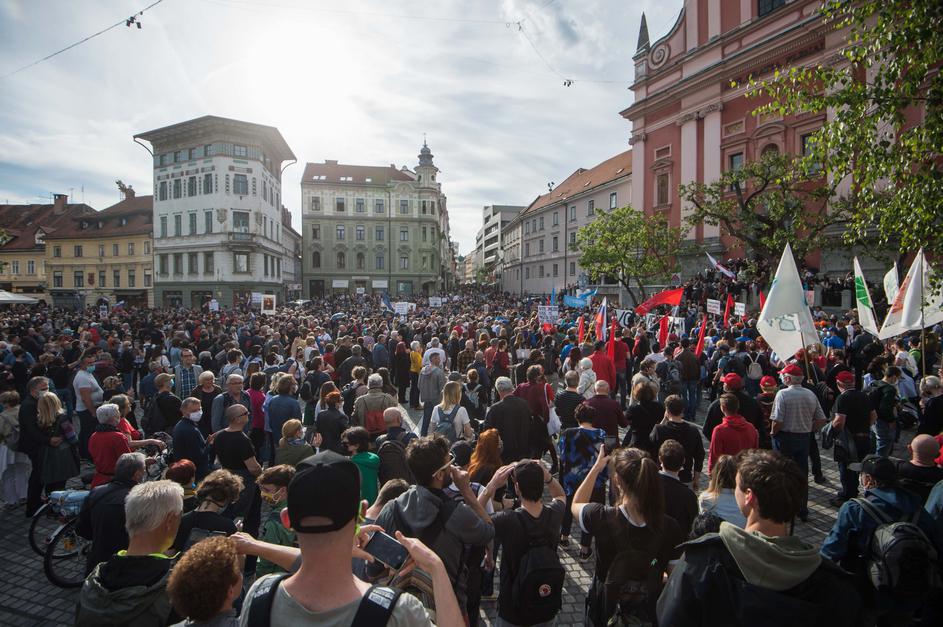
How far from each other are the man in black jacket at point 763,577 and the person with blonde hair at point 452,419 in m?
3.94

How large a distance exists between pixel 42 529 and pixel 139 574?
208 inches

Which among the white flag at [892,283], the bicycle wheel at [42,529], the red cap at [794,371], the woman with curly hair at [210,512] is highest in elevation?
the white flag at [892,283]

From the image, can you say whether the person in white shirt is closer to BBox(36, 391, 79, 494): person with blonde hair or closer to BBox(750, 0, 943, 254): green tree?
BBox(36, 391, 79, 494): person with blonde hair

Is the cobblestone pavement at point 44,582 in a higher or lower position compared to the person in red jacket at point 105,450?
lower

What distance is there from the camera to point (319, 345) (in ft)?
46.2

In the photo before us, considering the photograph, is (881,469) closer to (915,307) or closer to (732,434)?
(732,434)

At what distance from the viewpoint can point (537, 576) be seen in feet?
10.1

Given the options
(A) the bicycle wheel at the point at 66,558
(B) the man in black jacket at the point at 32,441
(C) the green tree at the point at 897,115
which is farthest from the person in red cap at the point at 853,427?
(B) the man in black jacket at the point at 32,441

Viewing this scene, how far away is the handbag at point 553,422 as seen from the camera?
697cm

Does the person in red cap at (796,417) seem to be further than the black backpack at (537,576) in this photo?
Yes

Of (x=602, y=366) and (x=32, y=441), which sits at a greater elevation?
(x=602, y=366)

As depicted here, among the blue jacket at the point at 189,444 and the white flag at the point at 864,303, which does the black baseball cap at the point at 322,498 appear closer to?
the blue jacket at the point at 189,444

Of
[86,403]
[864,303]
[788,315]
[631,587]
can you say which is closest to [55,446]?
[86,403]

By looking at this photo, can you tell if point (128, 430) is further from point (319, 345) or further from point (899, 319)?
point (899, 319)
